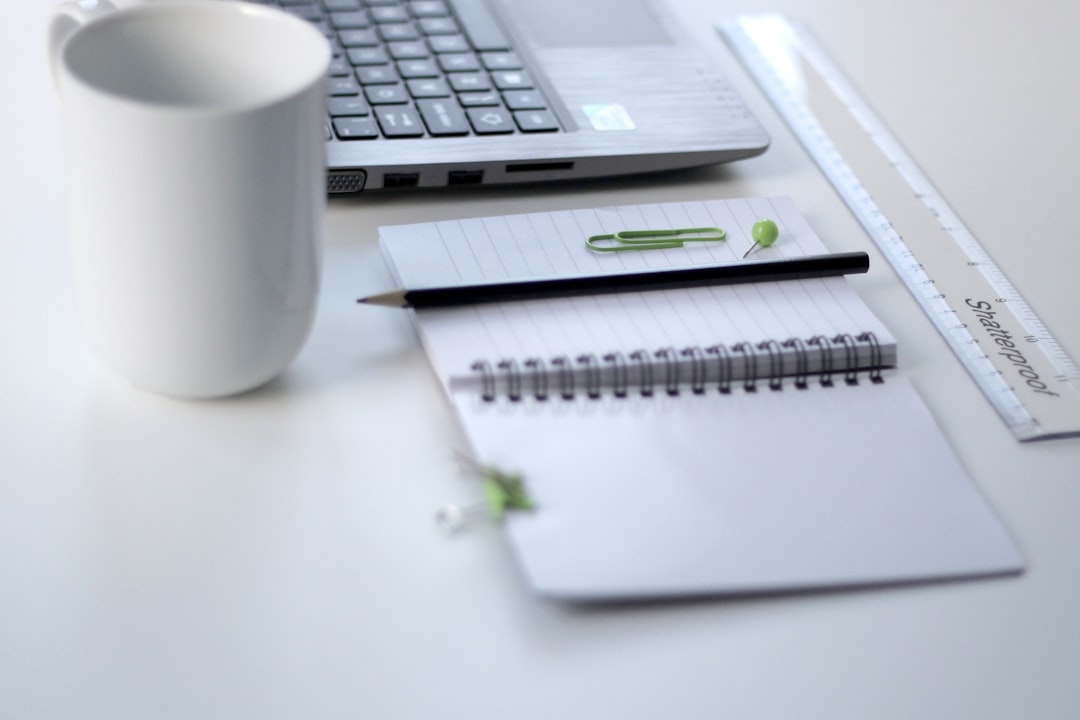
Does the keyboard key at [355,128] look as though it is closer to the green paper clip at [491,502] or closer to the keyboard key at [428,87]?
the keyboard key at [428,87]

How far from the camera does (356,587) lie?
0.51m

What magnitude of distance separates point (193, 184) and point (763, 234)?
35 centimetres

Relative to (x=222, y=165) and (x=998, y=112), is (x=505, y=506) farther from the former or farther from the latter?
(x=998, y=112)

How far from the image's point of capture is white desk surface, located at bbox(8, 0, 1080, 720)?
474 mm

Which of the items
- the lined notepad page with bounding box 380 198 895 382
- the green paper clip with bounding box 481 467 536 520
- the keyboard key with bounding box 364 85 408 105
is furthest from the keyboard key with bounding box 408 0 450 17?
the green paper clip with bounding box 481 467 536 520

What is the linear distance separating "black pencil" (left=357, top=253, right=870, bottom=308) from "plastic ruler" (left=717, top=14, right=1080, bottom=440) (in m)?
0.07

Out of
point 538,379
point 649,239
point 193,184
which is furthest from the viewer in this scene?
point 649,239

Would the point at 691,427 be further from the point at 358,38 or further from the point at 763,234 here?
the point at 358,38

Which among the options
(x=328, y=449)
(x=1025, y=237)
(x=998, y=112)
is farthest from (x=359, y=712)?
(x=998, y=112)

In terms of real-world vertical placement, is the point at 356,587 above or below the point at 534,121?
below

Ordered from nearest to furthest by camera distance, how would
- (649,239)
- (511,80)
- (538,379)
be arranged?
(538,379) → (649,239) → (511,80)

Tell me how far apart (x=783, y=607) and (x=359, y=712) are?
189 millimetres

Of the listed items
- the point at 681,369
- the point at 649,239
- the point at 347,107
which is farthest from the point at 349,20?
the point at 681,369

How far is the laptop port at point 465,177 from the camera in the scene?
74 cm
